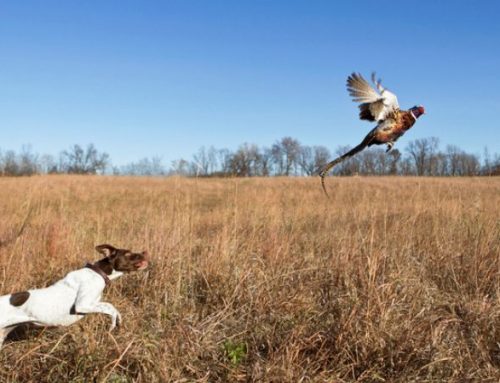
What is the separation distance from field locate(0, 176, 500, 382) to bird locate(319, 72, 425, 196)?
1.16 metres

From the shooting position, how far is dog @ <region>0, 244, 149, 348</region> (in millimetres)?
2756

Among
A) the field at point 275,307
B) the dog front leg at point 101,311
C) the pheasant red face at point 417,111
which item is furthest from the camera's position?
the dog front leg at point 101,311

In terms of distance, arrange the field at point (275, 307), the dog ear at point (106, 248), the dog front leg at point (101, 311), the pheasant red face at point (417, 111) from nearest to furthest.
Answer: the pheasant red face at point (417, 111), the field at point (275, 307), the dog front leg at point (101, 311), the dog ear at point (106, 248)

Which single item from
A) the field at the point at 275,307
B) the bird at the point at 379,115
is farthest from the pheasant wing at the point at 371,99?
the field at the point at 275,307

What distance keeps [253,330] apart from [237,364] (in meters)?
0.42

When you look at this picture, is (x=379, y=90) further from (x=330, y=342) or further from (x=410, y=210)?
(x=410, y=210)

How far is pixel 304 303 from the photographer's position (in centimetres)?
345

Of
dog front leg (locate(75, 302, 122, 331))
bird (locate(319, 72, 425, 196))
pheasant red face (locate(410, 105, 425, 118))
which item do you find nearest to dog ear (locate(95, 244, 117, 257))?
dog front leg (locate(75, 302, 122, 331))

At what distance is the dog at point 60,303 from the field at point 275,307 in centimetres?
14

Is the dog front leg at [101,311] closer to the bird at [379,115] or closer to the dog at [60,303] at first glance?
the dog at [60,303]

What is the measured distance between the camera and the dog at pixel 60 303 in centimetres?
276

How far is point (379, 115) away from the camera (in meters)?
2.49

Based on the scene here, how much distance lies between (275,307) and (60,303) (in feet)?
4.98

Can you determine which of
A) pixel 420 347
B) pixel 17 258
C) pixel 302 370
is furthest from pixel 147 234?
pixel 420 347
